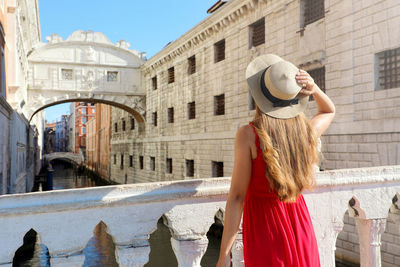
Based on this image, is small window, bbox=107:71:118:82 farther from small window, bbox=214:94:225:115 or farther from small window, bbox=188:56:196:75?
small window, bbox=214:94:225:115

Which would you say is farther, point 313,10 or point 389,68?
point 313,10

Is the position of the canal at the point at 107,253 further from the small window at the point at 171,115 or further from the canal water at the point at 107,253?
the small window at the point at 171,115

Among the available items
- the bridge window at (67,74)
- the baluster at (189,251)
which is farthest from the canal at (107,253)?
the baluster at (189,251)

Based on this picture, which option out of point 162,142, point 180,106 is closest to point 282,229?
point 180,106

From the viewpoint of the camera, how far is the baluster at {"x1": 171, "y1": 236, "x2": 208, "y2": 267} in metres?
1.85

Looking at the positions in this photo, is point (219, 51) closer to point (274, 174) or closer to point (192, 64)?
point (192, 64)

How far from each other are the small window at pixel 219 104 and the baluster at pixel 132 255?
41.4 feet

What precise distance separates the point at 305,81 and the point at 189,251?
42.9 inches

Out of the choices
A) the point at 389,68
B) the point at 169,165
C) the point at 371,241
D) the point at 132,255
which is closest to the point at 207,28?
the point at 169,165

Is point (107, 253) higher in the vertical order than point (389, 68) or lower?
lower

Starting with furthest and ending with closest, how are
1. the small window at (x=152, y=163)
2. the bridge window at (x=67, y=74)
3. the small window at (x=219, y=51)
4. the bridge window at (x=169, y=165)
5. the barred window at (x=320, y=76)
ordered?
the small window at (x=152, y=163), the bridge window at (x=67, y=74), the bridge window at (x=169, y=165), the small window at (x=219, y=51), the barred window at (x=320, y=76)

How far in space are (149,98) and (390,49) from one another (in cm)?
1617

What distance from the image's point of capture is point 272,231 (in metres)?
1.59

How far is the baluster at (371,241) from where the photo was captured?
218 cm
